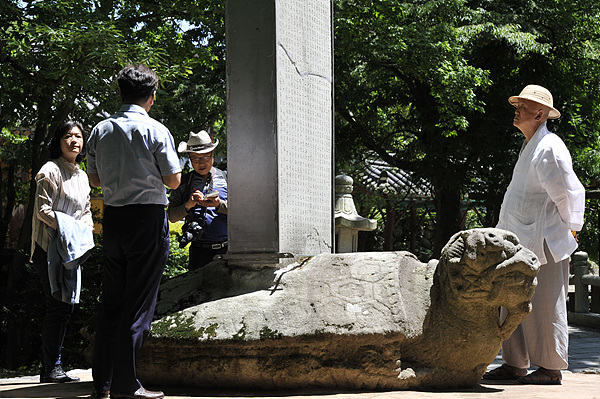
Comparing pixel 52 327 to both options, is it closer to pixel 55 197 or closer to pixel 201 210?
pixel 55 197

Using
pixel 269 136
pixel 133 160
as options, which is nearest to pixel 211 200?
pixel 269 136

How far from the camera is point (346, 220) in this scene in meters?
10.4

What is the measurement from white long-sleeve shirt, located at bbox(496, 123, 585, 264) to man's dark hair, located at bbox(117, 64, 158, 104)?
2.48 meters

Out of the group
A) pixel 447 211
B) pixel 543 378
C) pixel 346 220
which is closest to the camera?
pixel 543 378

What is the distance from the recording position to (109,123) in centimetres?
374

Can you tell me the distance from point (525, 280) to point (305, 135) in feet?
5.66

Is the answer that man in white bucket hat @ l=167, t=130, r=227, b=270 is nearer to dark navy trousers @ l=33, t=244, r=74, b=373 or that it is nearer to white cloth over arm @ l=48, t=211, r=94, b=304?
white cloth over arm @ l=48, t=211, r=94, b=304

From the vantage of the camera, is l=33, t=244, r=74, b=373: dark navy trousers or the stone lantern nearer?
l=33, t=244, r=74, b=373: dark navy trousers

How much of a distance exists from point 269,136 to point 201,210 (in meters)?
0.93

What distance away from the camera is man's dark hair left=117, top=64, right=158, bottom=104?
12.5ft

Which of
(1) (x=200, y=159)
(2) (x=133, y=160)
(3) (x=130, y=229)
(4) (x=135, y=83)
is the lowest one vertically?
(3) (x=130, y=229)

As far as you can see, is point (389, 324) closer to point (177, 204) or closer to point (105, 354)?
point (105, 354)

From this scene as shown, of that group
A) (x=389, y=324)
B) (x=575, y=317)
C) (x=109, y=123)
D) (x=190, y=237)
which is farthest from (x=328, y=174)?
(x=575, y=317)

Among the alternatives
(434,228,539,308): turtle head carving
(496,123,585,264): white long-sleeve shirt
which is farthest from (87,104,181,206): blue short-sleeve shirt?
(496,123,585,264): white long-sleeve shirt
